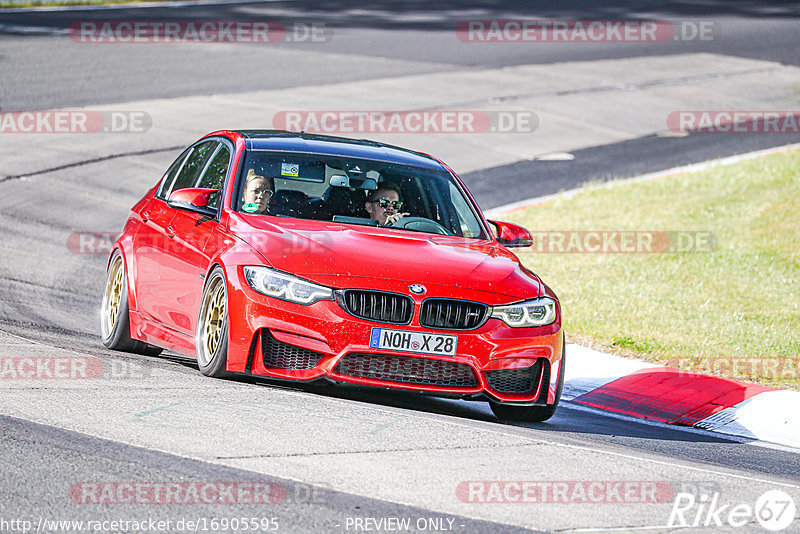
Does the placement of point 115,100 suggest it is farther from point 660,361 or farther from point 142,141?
point 660,361

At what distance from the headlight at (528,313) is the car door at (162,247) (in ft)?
6.77

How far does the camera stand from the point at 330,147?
8.91m

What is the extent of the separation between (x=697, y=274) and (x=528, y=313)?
689 cm

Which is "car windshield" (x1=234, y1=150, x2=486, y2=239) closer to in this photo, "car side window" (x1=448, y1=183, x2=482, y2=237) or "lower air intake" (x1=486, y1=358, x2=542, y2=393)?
"car side window" (x1=448, y1=183, x2=482, y2=237)

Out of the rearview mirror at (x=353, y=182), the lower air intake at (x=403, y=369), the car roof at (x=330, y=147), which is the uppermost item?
the car roof at (x=330, y=147)

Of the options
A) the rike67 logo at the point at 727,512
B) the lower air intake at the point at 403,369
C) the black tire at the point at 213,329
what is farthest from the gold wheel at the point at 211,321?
the rike67 logo at the point at 727,512

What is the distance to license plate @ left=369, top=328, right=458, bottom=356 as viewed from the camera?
7.23 meters

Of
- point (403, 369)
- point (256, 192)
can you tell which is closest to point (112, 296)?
point (256, 192)

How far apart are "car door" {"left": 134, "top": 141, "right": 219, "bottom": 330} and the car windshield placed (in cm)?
71

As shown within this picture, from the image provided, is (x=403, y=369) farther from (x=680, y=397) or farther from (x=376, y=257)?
(x=680, y=397)

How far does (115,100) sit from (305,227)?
1429cm

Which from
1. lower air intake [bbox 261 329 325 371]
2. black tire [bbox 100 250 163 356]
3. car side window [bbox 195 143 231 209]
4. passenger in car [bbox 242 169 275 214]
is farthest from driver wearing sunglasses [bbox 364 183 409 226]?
black tire [bbox 100 250 163 356]

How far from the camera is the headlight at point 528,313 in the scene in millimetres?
7531

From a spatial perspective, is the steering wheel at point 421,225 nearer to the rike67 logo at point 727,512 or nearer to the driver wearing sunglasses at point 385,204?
the driver wearing sunglasses at point 385,204
